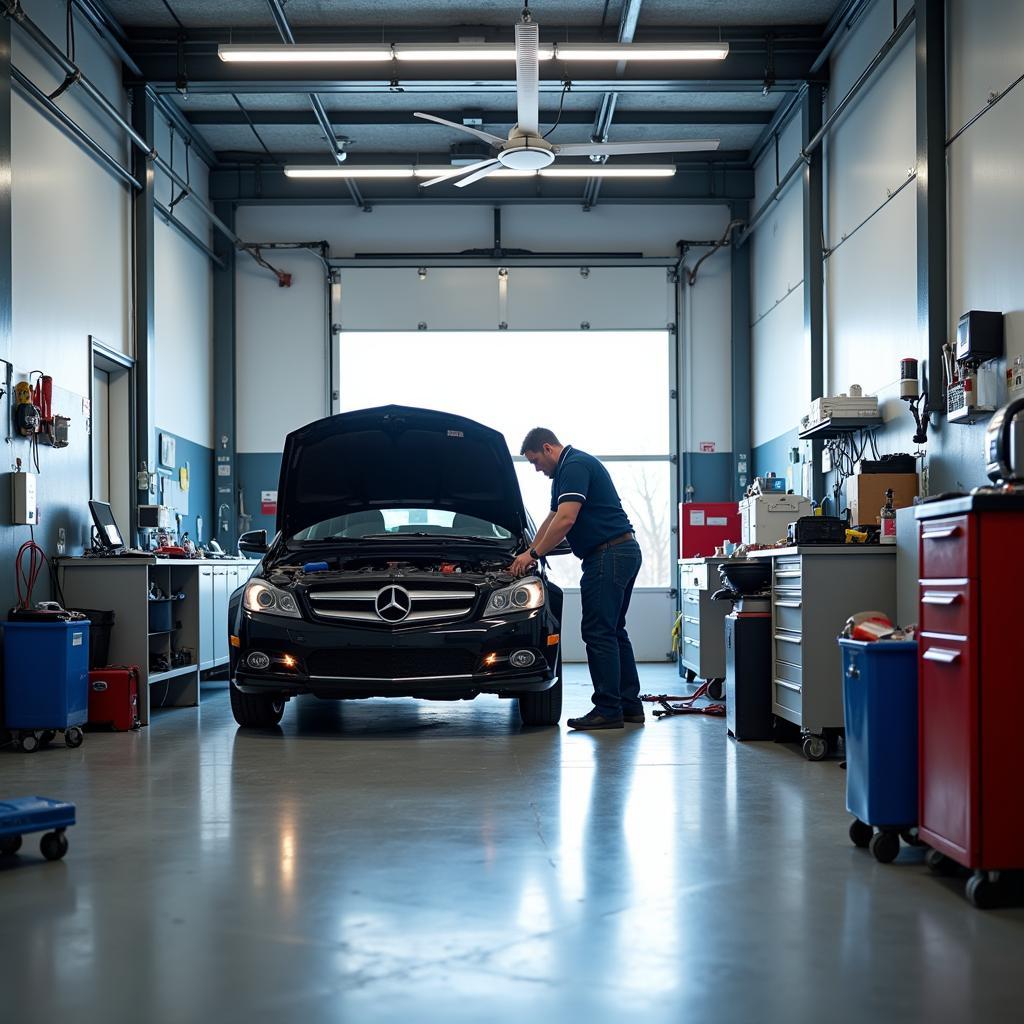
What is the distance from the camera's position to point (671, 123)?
10344 millimetres

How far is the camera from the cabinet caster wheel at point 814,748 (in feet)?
16.7

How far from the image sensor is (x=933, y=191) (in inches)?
243

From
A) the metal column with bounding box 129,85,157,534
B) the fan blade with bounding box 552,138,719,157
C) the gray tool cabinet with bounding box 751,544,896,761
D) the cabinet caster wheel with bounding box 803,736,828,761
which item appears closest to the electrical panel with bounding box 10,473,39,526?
the metal column with bounding box 129,85,157,534

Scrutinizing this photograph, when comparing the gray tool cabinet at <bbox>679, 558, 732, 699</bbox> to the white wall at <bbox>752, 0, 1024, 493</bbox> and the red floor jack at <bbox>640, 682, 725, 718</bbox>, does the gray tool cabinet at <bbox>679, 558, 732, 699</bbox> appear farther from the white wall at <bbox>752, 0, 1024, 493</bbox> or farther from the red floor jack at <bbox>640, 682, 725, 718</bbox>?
the white wall at <bbox>752, 0, 1024, 493</bbox>

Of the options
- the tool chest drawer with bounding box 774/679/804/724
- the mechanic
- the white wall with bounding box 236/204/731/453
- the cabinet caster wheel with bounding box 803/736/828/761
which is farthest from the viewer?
the white wall with bounding box 236/204/731/453

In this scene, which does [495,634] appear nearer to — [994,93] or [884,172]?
[994,93]

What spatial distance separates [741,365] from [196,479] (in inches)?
214

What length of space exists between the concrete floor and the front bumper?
27.3 inches

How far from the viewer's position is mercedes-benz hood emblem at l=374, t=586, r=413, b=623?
5.56 metres

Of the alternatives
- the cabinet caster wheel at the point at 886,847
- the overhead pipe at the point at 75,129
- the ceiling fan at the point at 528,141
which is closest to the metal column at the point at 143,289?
the overhead pipe at the point at 75,129

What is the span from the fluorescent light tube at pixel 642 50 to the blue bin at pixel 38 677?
16.4 feet

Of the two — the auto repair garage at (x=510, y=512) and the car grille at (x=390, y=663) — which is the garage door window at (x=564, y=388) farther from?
the car grille at (x=390, y=663)

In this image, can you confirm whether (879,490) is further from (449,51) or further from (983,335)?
(449,51)

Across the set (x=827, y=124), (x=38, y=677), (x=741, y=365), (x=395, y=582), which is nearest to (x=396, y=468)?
(x=395, y=582)
